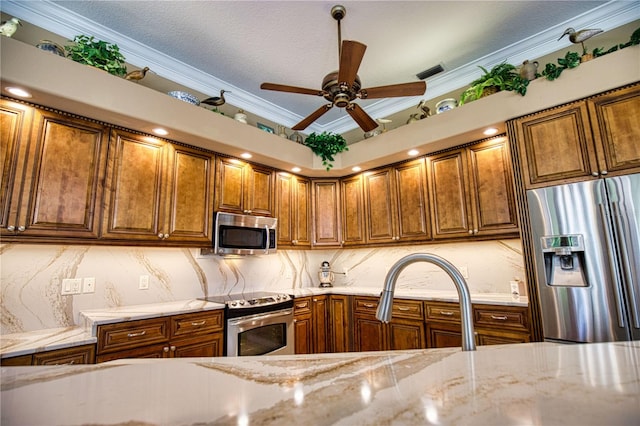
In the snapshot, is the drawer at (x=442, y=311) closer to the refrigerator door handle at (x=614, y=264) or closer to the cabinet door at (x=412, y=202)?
the cabinet door at (x=412, y=202)

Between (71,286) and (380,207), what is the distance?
3.08 m

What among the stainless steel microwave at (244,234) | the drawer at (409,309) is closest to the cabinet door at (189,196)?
the stainless steel microwave at (244,234)

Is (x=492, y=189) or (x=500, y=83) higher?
(x=500, y=83)

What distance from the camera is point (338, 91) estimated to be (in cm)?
211

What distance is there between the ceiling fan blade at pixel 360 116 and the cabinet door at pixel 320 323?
2.02 meters

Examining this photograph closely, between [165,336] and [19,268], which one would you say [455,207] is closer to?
[165,336]

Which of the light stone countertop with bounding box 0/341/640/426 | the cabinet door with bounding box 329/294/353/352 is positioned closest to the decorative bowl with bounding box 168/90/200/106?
the cabinet door with bounding box 329/294/353/352

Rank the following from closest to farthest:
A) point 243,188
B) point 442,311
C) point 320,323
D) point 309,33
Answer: point 309,33 → point 442,311 → point 243,188 → point 320,323

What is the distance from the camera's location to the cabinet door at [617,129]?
6.82 ft

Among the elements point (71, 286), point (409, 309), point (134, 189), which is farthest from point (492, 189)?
point (71, 286)

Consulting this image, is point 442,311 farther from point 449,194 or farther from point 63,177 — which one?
point 63,177

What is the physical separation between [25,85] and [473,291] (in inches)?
160

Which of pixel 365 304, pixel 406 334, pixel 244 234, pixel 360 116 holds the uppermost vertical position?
pixel 360 116

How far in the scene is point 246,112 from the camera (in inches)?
145
